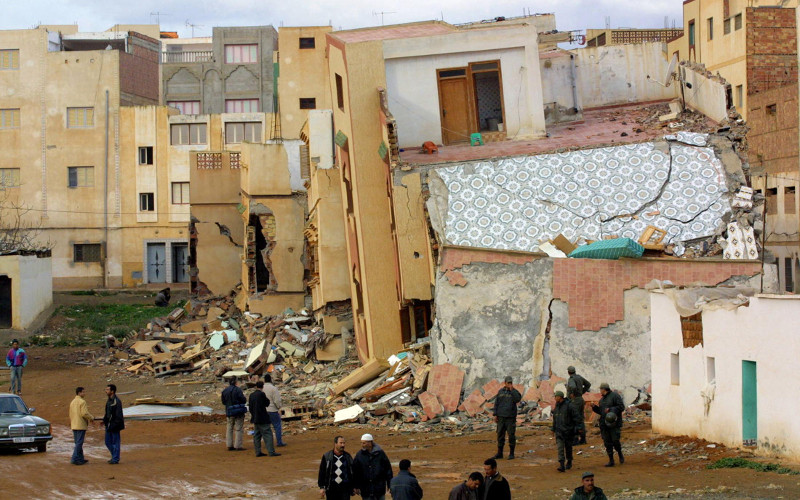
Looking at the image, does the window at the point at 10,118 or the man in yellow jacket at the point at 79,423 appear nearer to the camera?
the man in yellow jacket at the point at 79,423

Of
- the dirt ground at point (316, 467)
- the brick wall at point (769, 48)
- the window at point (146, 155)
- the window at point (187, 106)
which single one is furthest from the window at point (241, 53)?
the dirt ground at point (316, 467)

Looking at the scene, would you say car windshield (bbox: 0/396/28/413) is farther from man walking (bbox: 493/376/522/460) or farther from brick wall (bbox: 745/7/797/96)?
brick wall (bbox: 745/7/797/96)

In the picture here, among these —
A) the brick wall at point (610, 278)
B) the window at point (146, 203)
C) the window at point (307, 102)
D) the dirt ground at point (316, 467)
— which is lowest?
the dirt ground at point (316, 467)

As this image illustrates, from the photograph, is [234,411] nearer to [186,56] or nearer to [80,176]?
[80,176]

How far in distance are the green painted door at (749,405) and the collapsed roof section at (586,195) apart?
642cm

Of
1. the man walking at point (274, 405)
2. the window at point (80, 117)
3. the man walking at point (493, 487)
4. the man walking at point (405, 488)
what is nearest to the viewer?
the man walking at point (493, 487)

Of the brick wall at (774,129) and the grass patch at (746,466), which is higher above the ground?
the brick wall at (774,129)

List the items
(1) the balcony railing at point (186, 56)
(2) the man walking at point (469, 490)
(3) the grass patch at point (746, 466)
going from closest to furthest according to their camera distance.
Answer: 1. (2) the man walking at point (469, 490)
2. (3) the grass patch at point (746, 466)
3. (1) the balcony railing at point (186, 56)

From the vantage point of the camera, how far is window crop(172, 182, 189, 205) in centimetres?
5891

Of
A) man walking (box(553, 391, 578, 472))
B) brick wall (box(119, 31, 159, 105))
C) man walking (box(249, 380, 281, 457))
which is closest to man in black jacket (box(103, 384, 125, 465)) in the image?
man walking (box(249, 380, 281, 457))

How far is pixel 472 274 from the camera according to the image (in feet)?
69.3

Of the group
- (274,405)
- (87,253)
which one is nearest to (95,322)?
(87,253)

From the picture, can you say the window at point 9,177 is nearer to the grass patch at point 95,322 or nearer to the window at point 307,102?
the grass patch at point 95,322

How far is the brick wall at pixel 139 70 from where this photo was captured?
2359 inches
